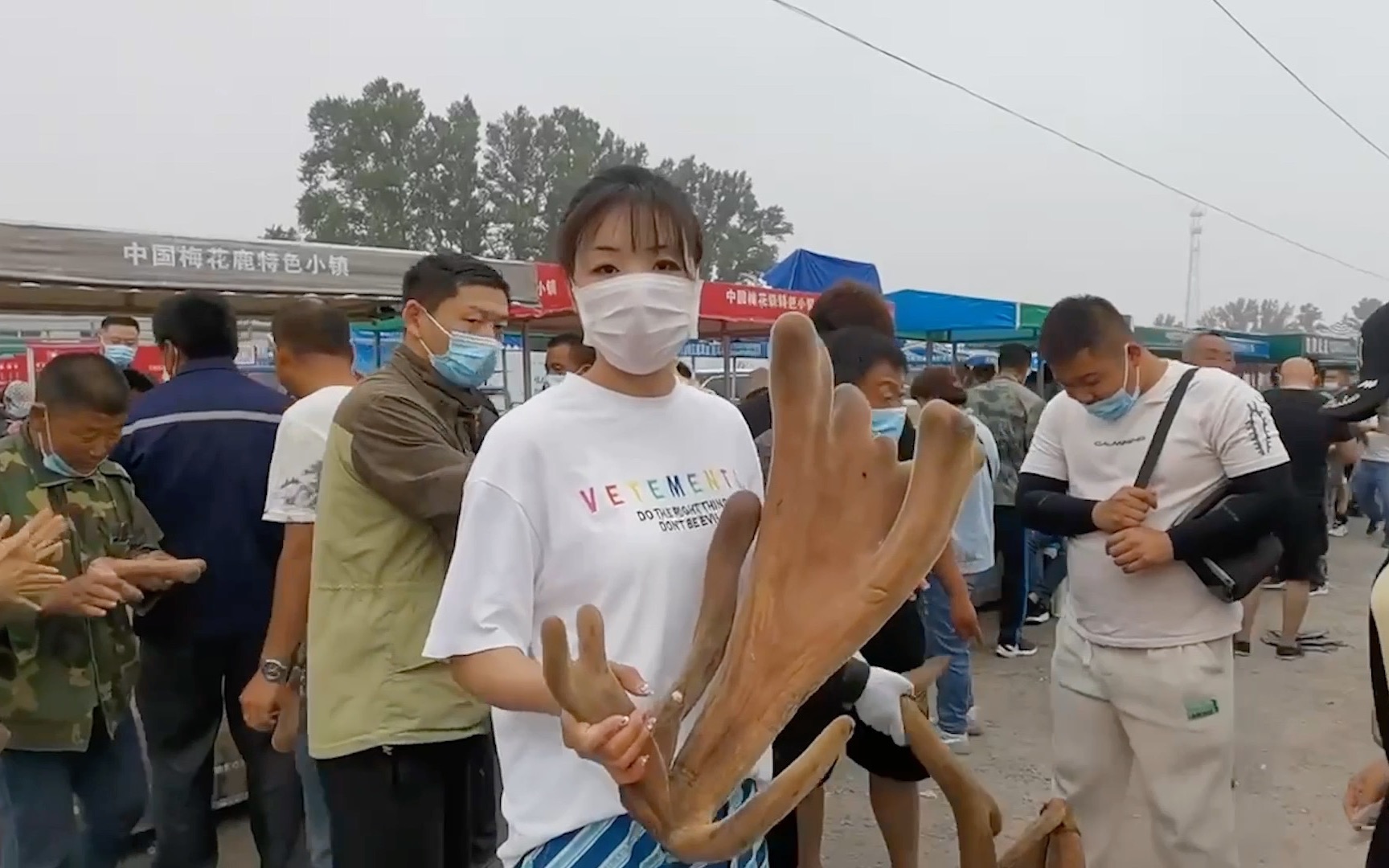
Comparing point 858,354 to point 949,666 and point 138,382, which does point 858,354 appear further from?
point 138,382

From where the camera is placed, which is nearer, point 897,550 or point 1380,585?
point 897,550

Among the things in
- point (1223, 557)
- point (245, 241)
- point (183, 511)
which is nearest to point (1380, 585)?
point (1223, 557)

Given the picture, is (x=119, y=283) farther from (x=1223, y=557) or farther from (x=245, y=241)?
(x=1223, y=557)

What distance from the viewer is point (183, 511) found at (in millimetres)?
3057

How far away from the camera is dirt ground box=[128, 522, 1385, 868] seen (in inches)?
152

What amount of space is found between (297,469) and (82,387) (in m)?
0.60

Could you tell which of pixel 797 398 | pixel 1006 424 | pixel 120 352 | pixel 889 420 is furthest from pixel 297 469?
pixel 1006 424

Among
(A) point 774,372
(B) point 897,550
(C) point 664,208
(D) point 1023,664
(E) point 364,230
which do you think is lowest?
(D) point 1023,664

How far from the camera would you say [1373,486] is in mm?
8906

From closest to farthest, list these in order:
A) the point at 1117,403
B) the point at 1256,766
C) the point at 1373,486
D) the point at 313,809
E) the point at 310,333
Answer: the point at 1117,403 < the point at 313,809 < the point at 310,333 < the point at 1256,766 < the point at 1373,486

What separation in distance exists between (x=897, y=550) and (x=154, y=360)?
12.7 m

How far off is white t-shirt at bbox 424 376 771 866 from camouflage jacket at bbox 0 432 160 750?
176 centimetres

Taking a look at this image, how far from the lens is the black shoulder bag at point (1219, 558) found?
2.54m

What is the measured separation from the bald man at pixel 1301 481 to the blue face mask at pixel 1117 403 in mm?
4218
